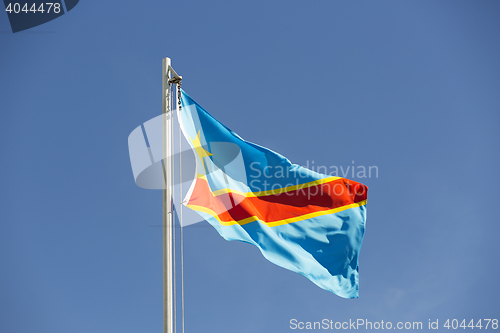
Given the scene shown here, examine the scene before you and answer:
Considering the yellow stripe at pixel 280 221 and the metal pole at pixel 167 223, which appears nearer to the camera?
the metal pole at pixel 167 223

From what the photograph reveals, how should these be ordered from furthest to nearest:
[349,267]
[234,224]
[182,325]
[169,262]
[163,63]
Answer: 1. [349,267]
2. [234,224]
3. [163,63]
4. [182,325]
5. [169,262]

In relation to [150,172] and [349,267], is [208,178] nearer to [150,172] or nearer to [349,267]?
[150,172]

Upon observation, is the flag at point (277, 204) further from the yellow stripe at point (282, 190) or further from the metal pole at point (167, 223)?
the metal pole at point (167, 223)

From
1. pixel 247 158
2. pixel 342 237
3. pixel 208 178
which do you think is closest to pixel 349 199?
pixel 342 237

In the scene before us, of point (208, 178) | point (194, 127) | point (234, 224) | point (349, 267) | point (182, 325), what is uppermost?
point (194, 127)

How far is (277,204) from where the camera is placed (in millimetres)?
11938

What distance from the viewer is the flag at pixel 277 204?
11.1 meters

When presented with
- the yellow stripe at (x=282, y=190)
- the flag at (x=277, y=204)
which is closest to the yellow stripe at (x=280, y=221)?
the flag at (x=277, y=204)

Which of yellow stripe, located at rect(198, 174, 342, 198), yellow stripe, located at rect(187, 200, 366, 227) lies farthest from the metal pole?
A: yellow stripe, located at rect(198, 174, 342, 198)

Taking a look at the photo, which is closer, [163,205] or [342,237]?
[163,205]

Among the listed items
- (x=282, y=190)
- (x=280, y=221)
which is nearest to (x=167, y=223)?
(x=280, y=221)

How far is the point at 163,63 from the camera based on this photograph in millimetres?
10352

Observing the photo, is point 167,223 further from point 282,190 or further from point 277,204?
point 282,190

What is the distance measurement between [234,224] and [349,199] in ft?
A: 10.5
